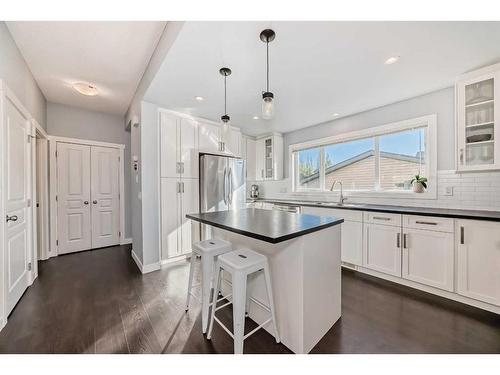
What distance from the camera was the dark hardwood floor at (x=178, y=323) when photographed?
1.53 metres

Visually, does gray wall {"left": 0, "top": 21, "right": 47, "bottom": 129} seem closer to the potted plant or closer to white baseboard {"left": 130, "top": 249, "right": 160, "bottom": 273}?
white baseboard {"left": 130, "top": 249, "right": 160, "bottom": 273}

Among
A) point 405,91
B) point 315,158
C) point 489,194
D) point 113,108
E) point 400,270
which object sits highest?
point 113,108

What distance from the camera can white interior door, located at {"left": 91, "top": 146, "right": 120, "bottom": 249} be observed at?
4120 millimetres

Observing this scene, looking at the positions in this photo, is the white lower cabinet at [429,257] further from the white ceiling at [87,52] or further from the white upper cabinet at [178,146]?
the white ceiling at [87,52]

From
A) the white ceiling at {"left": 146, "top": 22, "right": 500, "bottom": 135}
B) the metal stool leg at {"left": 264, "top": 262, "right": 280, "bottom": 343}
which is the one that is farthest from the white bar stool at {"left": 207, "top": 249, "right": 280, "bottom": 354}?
the white ceiling at {"left": 146, "top": 22, "right": 500, "bottom": 135}

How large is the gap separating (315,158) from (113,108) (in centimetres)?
402

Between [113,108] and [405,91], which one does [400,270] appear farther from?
[113,108]

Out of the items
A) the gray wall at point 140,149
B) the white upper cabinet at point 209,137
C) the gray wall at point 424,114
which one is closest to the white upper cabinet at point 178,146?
the white upper cabinet at point 209,137

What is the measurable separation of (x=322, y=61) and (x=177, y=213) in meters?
2.78

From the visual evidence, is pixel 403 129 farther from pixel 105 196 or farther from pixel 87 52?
pixel 105 196

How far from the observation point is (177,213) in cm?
335

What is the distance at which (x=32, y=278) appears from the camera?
266 centimetres
